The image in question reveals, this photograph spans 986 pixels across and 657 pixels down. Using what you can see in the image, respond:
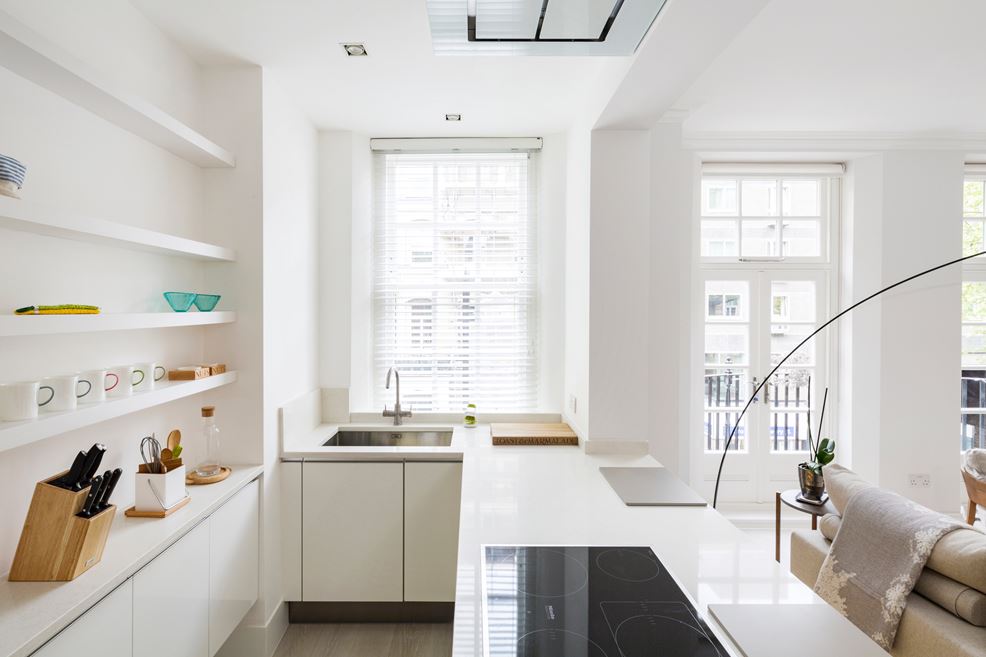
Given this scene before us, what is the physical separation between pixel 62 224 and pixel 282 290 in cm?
115

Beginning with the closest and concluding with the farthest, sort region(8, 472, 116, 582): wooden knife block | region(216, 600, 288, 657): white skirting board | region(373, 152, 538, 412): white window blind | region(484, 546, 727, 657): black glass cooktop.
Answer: region(484, 546, 727, 657): black glass cooktop
region(8, 472, 116, 582): wooden knife block
region(216, 600, 288, 657): white skirting board
region(373, 152, 538, 412): white window blind

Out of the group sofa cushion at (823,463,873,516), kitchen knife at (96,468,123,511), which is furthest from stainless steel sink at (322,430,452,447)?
sofa cushion at (823,463,873,516)

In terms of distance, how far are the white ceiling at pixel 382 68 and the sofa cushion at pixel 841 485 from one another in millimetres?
1855

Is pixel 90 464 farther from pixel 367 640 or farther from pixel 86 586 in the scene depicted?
pixel 367 640

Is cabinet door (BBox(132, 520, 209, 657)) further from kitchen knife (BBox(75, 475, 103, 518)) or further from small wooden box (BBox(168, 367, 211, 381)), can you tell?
small wooden box (BBox(168, 367, 211, 381))

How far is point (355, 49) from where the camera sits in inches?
79.6

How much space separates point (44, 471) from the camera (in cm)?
141

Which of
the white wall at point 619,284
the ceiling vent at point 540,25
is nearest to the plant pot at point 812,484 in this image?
the white wall at point 619,284

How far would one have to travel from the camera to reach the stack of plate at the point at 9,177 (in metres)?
1.13

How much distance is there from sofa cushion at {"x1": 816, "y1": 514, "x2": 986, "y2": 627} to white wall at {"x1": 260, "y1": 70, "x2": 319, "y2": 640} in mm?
2480

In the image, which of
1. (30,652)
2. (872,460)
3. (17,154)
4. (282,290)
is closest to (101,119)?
(17,154)

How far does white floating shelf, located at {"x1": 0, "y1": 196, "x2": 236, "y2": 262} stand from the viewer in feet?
3.68

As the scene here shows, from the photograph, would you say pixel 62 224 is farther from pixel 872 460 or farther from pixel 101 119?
pixel 872 460

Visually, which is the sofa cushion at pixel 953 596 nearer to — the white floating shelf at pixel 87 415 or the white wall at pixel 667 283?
the white wall at pixel 667 283
